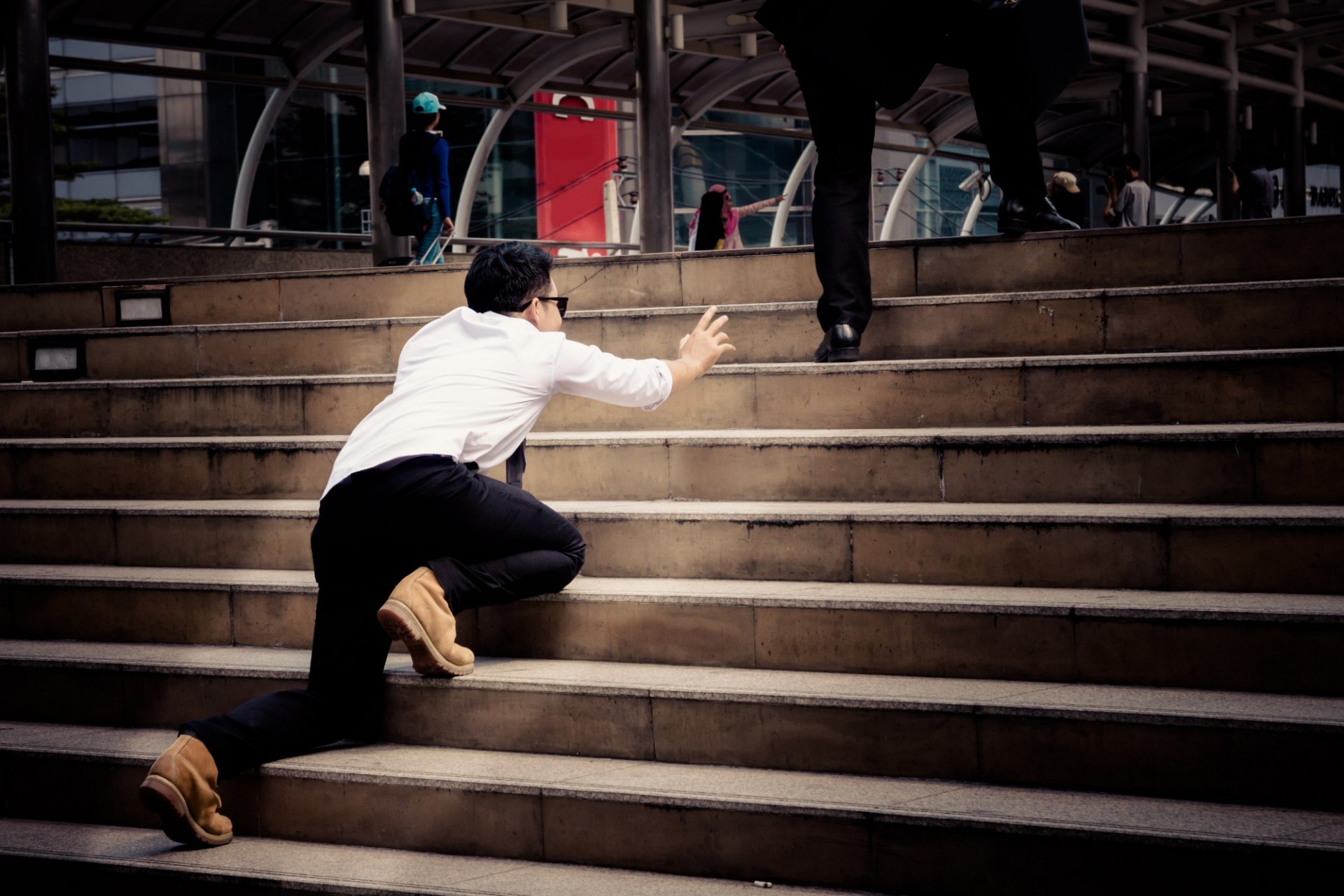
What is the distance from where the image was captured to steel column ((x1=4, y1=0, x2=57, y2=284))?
9.63 metres

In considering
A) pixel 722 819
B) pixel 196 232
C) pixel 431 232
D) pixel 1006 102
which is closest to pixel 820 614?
pixel 722 819

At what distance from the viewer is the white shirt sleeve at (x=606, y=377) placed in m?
3.98

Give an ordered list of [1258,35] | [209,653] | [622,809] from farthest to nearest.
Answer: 1. [1258,35]
2. [209,653]
3. [622,809]

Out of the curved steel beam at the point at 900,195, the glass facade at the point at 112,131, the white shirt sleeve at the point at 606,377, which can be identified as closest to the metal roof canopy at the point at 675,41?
the curved steel beam at the point at 900,195

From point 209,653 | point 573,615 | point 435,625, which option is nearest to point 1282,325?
point 573,615

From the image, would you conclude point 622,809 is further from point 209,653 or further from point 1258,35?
point 1258,35

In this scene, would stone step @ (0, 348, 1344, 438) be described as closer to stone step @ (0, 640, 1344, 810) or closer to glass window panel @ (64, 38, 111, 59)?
stone step @ (0, 640, 1344, 810)

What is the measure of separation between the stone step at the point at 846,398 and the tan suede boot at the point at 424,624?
1668mm

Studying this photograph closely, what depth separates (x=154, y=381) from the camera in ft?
19.7

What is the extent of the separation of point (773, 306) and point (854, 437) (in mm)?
1214

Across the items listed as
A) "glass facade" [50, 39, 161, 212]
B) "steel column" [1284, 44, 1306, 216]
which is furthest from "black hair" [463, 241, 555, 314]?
"glass facade" [50, 39, 161, 212]

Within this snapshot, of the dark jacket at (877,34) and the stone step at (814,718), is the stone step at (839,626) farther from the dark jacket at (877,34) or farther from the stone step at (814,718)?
the dark jacket at (877,34)

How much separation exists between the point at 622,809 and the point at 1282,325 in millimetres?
3064

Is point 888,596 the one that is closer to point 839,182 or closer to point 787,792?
point 787,792
